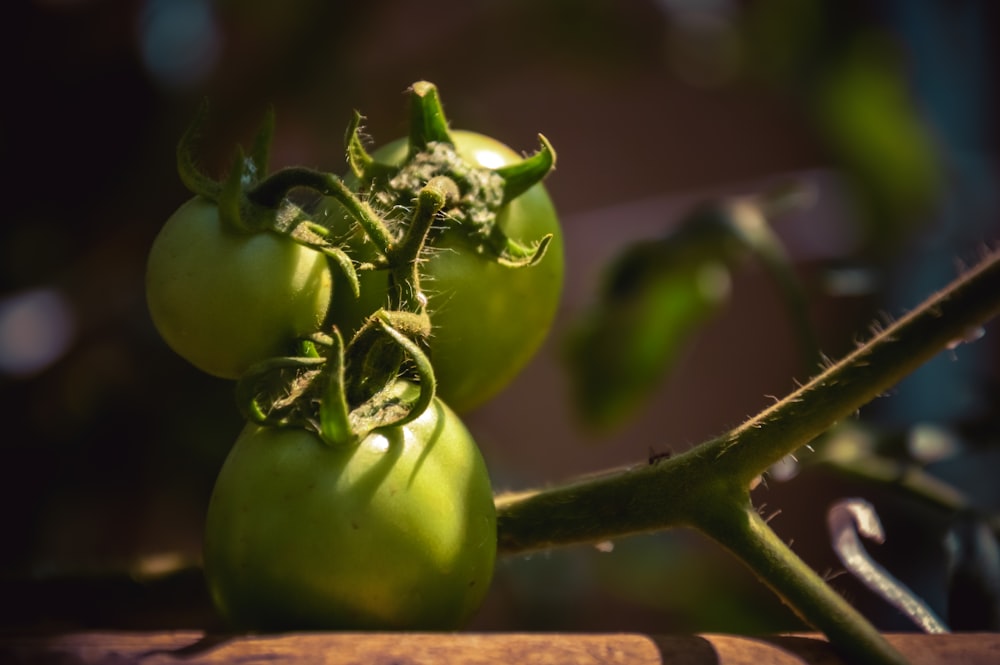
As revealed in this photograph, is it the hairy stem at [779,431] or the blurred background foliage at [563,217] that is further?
the blurred background foliage at [563,217]

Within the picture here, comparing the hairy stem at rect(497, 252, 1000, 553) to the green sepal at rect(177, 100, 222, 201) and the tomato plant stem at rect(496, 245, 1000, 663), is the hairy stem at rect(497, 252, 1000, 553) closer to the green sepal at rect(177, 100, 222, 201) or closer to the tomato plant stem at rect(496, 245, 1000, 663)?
the tomato plant stem at rect(496, 245, 1000, 663)

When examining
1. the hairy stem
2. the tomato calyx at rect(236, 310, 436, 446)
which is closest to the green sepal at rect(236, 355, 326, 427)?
the tomato calyx at rect(236, 310, 436, 446)

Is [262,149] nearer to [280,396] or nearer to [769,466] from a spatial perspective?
[280,396]

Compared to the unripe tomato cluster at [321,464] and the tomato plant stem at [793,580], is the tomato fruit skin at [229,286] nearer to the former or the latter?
the unripe tomato cluster at [321,464]

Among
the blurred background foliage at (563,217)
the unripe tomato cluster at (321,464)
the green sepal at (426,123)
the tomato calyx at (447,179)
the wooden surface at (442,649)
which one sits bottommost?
the blurred background foliage at (563,217)

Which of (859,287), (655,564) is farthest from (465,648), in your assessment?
(655,564)

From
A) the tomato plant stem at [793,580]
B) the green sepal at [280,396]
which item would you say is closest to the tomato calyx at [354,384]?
the green sepal at [280,396]

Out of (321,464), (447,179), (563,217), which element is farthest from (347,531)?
(563,217)
